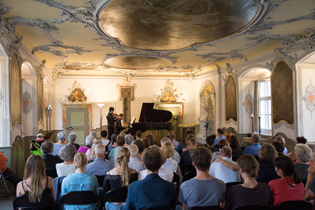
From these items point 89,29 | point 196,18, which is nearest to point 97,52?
point 89,29

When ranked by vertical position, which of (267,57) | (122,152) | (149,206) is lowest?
(149,206)

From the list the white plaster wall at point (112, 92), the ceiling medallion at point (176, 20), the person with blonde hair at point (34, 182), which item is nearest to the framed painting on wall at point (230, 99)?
the white plaster wall at point (112, 92)

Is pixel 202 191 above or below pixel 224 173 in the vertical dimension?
above

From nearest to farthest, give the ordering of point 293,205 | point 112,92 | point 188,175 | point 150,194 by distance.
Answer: point 150,194 → point 293,205 → point 188,175 → point 112,92

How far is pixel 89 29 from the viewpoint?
6836 millimetres

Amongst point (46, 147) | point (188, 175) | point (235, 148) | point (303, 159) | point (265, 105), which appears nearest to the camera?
point (303, 159)

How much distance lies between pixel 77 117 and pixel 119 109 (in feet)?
7.74

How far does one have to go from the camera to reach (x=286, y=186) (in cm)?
270

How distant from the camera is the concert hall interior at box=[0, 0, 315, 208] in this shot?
224 inches

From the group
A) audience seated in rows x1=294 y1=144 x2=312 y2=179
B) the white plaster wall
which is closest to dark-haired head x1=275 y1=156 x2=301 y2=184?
audience seated in rows x1=294 y1=144 x2=312 y2=179

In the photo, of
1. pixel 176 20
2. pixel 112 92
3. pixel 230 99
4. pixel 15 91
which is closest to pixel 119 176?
pixel 176 20

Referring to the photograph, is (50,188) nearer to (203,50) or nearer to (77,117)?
(203,50)

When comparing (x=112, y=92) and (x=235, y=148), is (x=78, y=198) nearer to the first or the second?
(x=235, y=148)

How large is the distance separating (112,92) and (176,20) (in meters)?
9.09
